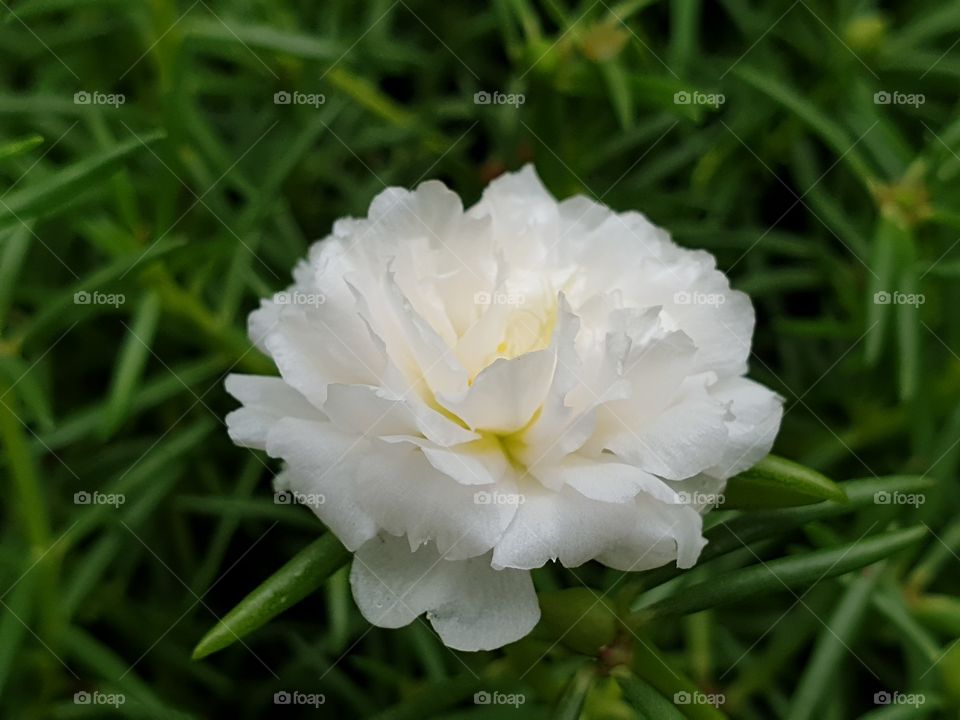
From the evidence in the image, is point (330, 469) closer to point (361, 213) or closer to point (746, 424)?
point (746, 424)

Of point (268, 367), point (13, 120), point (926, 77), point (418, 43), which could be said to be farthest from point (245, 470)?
point (926, 77)

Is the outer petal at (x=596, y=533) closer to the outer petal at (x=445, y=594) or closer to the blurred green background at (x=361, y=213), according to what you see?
the outer petal at (x=445, y=594)

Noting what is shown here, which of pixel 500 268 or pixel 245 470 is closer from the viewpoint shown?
pixel 500 268

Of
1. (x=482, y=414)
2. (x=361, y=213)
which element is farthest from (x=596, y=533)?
(x=361, y=213)

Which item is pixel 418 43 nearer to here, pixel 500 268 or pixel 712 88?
pixel 712 88

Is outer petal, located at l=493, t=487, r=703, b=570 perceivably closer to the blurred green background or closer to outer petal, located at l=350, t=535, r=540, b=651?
outer petal, located at l=350, t=535, r=540, b=651

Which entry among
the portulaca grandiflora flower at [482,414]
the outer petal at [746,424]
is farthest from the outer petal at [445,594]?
the outer petal at [746,424]
